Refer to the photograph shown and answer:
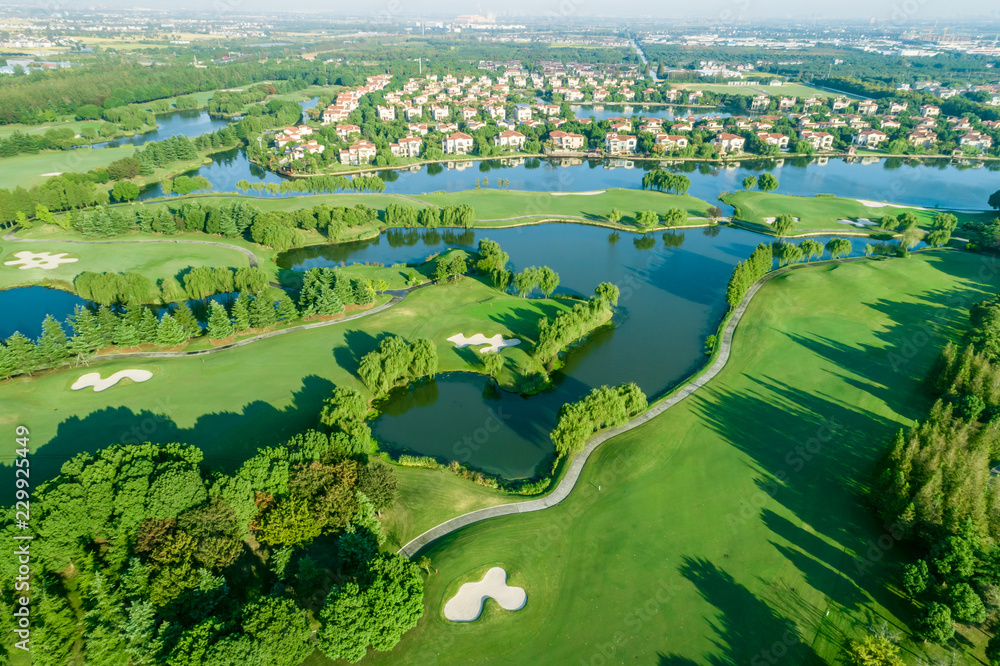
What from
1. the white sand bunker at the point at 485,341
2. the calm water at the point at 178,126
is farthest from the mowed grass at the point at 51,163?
the white sand bunker at the point at 485,341

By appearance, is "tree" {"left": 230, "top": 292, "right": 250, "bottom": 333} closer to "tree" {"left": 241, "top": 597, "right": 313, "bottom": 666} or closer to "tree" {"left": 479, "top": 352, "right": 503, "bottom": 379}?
"tree" {"left": 479, "top": 352, "right": 503, "bottom": 379}

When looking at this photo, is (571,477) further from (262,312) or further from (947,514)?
(262,312)

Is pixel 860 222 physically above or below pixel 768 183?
below

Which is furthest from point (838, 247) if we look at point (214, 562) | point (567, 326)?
point (214, 562)

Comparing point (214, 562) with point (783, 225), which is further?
point (783, 225)

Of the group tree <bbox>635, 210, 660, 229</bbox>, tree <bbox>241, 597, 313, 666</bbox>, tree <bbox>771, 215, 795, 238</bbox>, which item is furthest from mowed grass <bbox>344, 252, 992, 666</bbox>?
tree <bbox>635, 210, 660, 229</bbox>
